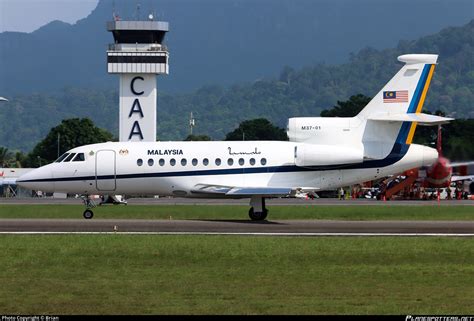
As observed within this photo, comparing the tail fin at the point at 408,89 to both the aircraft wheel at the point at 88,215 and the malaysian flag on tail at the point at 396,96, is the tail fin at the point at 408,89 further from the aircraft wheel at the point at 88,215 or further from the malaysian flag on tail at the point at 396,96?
the aircraft wheel at the point at 88,215

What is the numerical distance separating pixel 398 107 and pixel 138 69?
2944 inches

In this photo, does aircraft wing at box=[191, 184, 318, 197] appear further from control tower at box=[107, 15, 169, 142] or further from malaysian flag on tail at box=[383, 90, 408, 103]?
control tower at box=[107, 15, 169, 142]

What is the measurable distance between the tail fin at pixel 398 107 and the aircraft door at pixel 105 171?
35.8ft

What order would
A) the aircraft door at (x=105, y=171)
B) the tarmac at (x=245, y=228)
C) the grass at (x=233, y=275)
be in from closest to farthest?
the grass at (x=233, y=275), the tarmac at (x=245, y=228), the aircraft door at (x=105, y=171)

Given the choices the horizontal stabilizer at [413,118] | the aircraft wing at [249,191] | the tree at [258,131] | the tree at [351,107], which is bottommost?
the aircraft wing at [249,191]

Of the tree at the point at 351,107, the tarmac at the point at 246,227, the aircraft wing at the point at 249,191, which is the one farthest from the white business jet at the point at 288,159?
the tree at the point at 351,107

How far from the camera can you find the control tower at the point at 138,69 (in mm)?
114938

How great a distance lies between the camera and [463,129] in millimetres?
57406

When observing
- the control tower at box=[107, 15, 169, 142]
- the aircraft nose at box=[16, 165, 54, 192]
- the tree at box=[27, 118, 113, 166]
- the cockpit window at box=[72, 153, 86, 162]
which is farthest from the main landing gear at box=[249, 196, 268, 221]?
the tree at box=[27, 118, 113, 166]

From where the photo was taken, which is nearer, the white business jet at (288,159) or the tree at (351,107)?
the white business jet at (288,159)

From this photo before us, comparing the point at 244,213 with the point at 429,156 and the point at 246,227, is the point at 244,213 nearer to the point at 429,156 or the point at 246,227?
the point at 429,156

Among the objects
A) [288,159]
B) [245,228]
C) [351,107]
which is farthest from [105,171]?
[351,107]

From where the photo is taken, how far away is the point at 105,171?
146 ft

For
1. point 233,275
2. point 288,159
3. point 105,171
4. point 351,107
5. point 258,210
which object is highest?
point 351,107
